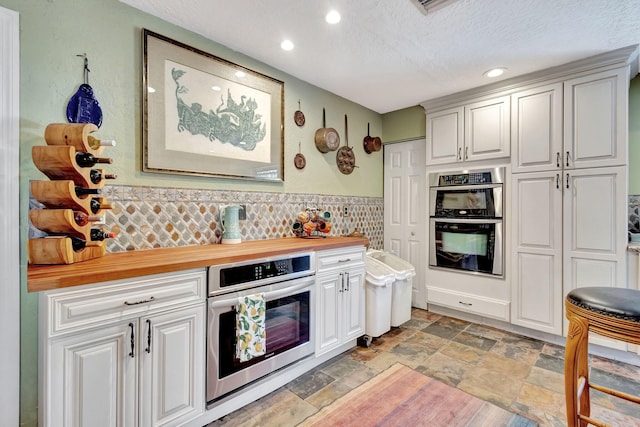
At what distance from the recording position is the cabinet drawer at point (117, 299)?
111 centimetres

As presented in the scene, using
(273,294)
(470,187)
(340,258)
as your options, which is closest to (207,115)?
(273,294)

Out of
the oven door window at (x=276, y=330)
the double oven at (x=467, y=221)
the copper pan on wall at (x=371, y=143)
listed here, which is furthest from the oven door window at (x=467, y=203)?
the oven door window at (x=276, y=330)

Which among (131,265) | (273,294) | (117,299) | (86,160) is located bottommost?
(273,294)

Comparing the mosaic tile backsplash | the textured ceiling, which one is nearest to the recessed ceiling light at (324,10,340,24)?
the textured ceiling

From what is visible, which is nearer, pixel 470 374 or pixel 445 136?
pixel 470 374

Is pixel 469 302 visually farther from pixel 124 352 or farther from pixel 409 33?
pixel 124 352

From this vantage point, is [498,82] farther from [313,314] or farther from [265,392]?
[265,392]

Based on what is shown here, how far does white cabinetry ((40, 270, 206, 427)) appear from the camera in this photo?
1.12m

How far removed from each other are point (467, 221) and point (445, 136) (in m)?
0.94

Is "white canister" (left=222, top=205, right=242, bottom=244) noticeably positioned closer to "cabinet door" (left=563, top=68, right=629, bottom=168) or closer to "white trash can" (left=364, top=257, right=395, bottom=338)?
"white trash can" (left=364, top=257, right=395, bottom=338)

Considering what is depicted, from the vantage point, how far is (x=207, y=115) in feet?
6.90

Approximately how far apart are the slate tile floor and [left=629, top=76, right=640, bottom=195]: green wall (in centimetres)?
149

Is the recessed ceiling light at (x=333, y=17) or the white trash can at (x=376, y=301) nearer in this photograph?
the recessed ceiling light at (x=333, y=17)

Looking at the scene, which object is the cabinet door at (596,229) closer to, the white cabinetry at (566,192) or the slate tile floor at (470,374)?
→ the white cabinetry at (566,192)
